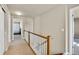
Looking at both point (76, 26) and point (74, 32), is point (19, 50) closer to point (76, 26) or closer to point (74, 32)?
point (74, 32)

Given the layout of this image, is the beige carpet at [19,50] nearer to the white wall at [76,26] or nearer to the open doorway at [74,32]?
the open doorway at [74,32]

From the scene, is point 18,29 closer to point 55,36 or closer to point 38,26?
point 38,26

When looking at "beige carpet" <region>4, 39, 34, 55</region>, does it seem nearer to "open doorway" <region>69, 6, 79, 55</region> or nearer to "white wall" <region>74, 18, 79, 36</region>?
"open doorway" <region>69, 6, 79, 55</region>

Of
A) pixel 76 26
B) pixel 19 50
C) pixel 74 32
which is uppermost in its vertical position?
pixel 76 26

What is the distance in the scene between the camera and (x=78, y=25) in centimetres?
488

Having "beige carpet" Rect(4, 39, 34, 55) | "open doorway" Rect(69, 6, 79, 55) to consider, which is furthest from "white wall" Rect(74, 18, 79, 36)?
"beige carpet" Rect(4, 39, 34, 55)

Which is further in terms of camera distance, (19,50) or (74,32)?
(19,50)

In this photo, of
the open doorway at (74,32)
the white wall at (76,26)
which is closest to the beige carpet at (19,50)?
the open doorway at (74,32)

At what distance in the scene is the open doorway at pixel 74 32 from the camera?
414 cm

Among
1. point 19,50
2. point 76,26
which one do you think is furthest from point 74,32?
point 19,50

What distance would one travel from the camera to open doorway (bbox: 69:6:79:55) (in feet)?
→ 13.6

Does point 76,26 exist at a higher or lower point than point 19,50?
higher

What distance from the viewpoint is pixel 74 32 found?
482 centimetres
